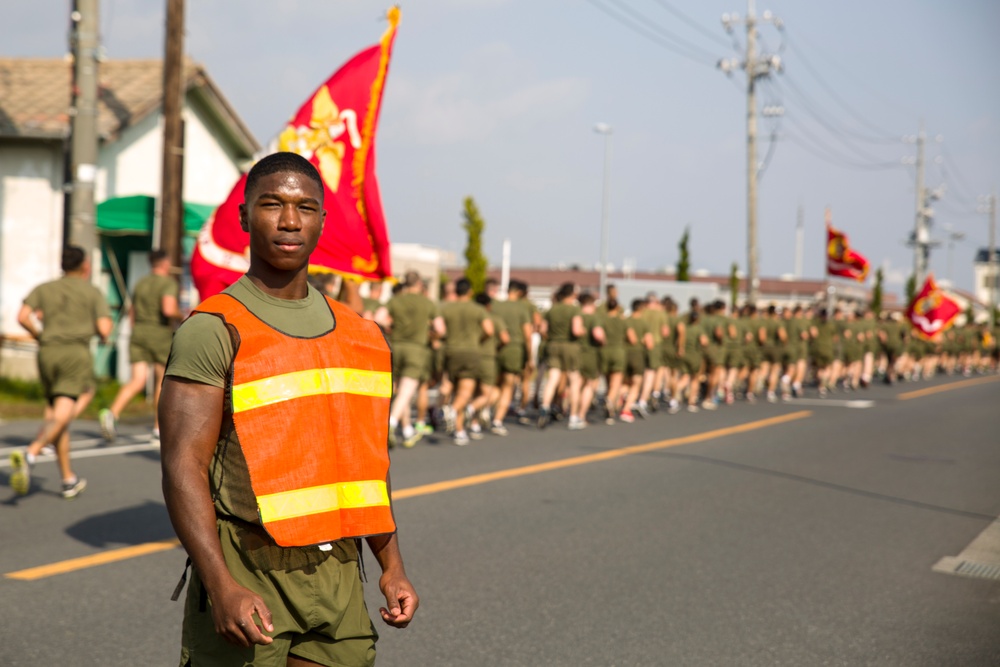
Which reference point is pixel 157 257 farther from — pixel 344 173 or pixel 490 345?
pixel 344 173

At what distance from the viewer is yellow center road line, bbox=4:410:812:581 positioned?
21.3 feet

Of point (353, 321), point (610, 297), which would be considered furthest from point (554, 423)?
point (353, 321)

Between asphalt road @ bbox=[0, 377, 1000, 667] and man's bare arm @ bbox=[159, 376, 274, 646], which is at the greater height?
man's bare arm @ bbox=[159, 376, 274, 646]

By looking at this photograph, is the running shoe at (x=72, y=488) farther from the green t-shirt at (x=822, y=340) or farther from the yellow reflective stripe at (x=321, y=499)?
the green t-shirt at (x=822, y=340)

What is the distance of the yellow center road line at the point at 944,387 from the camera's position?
25047 millimetres

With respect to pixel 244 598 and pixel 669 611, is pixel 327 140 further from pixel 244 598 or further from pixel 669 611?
pixel 244 598

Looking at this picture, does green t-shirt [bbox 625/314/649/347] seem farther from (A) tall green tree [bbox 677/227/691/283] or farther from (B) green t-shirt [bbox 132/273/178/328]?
(A) tall green tree [bbox 677/227/691/283]

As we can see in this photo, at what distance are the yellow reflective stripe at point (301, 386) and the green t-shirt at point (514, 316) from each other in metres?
12.7

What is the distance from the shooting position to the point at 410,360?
42.3ft

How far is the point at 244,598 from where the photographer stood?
100 inches

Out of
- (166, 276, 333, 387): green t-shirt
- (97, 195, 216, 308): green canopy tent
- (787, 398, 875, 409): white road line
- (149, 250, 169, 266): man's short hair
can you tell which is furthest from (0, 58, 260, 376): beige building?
(166, 276, 333, 387): green t-shirt

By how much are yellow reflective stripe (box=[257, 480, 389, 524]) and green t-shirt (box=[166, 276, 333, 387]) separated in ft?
0.98

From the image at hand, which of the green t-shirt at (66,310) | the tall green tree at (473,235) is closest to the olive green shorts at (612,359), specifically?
the green t-shirt at (66,310)

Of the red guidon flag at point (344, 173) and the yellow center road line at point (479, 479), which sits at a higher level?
the red guidon flag at point (344, 173)
